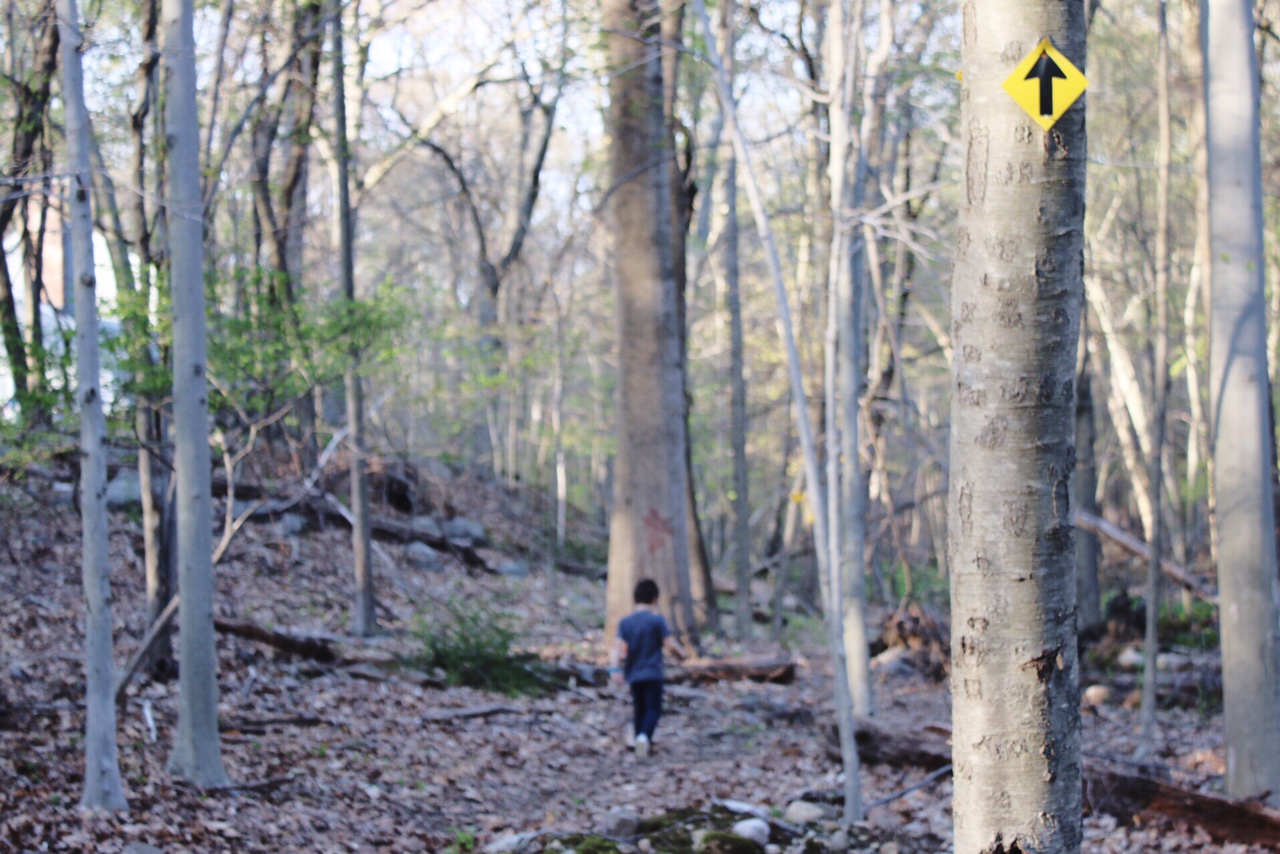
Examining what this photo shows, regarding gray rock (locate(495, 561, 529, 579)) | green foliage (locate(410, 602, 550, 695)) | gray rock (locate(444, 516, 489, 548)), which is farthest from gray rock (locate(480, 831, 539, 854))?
gray rock (locate(444, 516, 489, 548))

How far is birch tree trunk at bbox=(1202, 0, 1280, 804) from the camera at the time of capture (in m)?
6.05

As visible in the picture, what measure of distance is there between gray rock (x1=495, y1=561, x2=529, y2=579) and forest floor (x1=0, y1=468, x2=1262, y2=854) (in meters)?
4.84

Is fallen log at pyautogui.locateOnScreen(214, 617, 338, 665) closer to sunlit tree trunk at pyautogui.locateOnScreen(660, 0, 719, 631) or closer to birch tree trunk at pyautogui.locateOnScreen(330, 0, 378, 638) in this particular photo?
birch tree trunk at pyautogui.locateOnScreen(330, 0, 378, 638)

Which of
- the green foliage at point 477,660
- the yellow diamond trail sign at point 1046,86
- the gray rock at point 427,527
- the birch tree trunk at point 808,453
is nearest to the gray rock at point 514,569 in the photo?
the gray rock at point 427,527

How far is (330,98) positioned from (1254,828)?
1120cm

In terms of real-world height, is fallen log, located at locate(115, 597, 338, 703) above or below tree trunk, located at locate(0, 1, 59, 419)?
below

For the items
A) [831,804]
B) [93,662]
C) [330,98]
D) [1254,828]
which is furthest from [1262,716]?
[330,98]

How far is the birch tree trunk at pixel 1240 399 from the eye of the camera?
6055 mm

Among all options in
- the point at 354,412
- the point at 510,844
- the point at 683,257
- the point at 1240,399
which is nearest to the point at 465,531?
the point at 683,257

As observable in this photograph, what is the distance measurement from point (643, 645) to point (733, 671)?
3.28 m

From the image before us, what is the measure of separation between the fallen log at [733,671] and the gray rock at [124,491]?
22.8ft

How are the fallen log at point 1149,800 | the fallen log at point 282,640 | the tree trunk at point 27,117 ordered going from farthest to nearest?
the fallen log at point 282,640
the tree trunk at point 27,117
the fallen log at point 1149,800

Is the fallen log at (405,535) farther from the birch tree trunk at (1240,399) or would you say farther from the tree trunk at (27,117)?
the birch tree trunk at (1240,399)

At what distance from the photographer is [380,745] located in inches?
310
